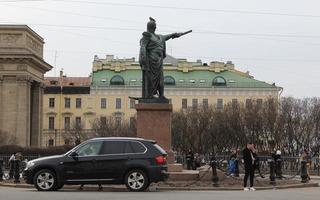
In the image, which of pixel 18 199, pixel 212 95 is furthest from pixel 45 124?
pixel 18 199

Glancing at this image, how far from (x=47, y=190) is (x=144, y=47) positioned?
309 inches

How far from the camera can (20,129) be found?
79375 mm

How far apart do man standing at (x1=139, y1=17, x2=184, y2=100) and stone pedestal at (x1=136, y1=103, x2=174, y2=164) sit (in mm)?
628

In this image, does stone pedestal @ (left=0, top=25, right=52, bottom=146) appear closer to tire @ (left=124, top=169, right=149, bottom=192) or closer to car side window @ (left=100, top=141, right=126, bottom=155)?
car side window @ (left=100, top=141, right=126, bottom=155)

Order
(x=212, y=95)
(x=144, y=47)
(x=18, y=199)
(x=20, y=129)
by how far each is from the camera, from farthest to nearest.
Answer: (x=212, y=95)
(x=20, y=129)
(x=144, y=47)
(x=18, y=199)

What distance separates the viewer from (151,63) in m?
27.9

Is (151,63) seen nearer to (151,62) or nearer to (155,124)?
(151,62)

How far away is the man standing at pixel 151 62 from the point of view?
91.0 feet

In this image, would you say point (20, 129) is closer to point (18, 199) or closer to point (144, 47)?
point (144, 47)

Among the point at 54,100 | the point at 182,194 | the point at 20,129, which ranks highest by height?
the point at 54,100

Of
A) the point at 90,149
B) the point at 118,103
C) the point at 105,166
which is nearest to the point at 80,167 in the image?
the point at 90,149

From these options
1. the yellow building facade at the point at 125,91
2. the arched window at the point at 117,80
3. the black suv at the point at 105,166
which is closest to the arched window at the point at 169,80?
the yellow building facade at the point at 125,91

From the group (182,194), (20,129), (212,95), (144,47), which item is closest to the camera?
(182,194)

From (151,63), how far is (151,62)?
4 centimetres
